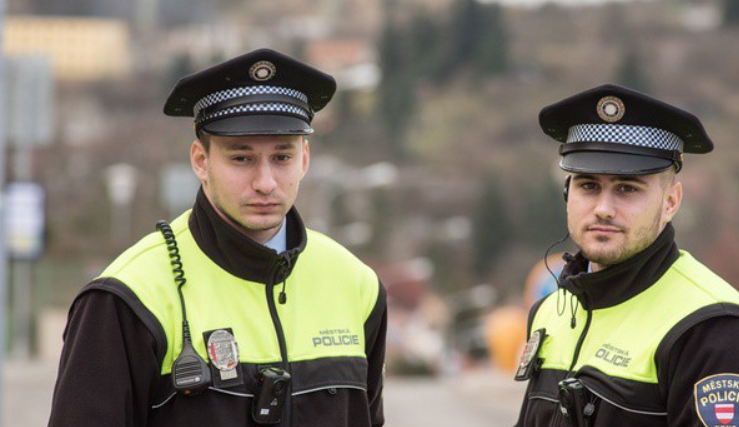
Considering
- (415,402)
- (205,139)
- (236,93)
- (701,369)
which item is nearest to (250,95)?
(236,93)

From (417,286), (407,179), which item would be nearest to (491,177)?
(407,179)

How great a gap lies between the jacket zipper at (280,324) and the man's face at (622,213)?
107 centimetres

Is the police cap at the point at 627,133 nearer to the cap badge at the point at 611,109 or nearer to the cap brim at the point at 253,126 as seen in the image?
the cap badge at the point at 611,109

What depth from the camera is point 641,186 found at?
5.08m

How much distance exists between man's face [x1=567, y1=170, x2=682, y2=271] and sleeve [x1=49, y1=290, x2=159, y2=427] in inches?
61.7

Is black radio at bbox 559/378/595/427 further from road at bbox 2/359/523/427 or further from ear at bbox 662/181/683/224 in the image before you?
road at bbox 2/359/523/427

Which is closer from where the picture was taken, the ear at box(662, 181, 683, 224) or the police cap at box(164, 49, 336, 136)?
the police cap at box(164, 49, 336, 136)

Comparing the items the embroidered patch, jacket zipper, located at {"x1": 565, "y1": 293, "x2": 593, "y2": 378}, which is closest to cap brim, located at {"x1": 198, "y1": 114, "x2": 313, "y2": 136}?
jacket zipper, located at {"x1": 565, "y1": 293, "x2": 593, "y2": 378}

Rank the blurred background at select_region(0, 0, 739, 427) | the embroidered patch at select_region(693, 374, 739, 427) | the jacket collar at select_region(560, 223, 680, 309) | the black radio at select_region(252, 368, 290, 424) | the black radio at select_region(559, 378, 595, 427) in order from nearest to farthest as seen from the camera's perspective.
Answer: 1. the embroidered patch at select_region(693, 374, 739, 427)
2. the black radio at select_region(252, 368, 290, 424)
3. the black radio at select_region(559, 378, 595, 427)
4. the jacket collar at select_region(560, 223, 680, 309)
5. the blurred background at select_region(0, 0, 739, 427)

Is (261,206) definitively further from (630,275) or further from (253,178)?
(630,275)

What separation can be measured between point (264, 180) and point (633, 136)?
1.29m

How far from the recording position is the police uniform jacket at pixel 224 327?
4.55 m

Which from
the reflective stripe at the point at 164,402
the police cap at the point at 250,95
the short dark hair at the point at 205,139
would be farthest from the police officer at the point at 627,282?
the reflective stripe at the point at 164,402

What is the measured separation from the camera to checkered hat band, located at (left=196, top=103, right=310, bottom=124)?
4832mm
